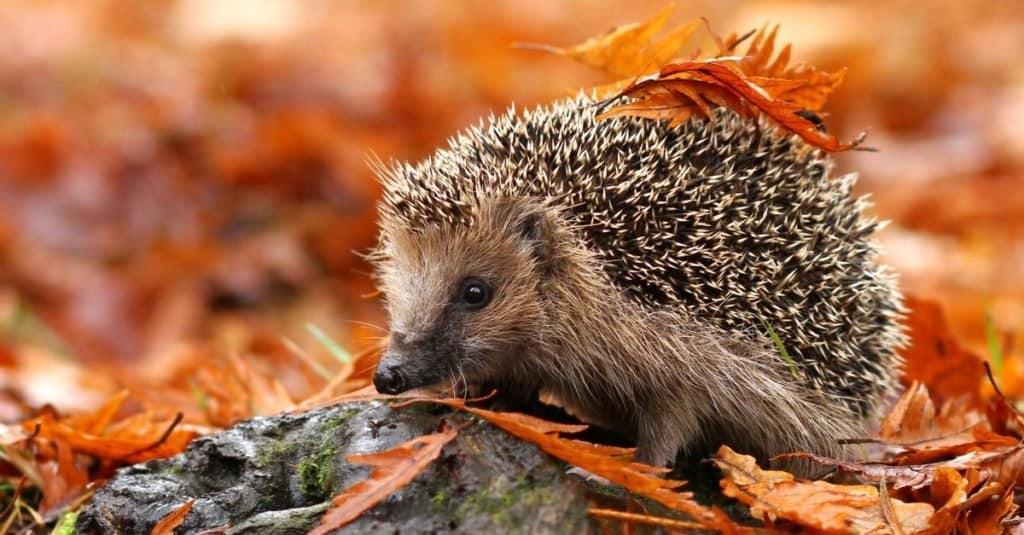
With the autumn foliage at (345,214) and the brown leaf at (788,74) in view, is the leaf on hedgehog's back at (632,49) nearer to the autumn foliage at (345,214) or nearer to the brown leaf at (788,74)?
the autumn foliage at (345,214)

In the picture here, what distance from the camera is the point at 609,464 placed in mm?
4578

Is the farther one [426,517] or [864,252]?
[864,252]

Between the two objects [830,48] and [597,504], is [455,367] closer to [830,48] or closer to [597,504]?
[597,504]

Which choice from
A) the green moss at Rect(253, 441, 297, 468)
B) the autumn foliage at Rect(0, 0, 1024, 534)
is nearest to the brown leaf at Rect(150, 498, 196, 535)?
the autumn foliage at Rect(0, 0, 1024, 534)

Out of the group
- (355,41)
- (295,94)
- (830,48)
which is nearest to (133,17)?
(355,41)

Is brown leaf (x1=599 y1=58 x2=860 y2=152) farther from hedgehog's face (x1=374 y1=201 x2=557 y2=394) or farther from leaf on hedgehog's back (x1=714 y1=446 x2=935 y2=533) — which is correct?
leaf on hedgehog's back (x1=714 y1=446 x2=935 y2=533)

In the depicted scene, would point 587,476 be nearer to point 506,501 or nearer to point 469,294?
point 506,501

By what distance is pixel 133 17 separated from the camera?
76.0ft

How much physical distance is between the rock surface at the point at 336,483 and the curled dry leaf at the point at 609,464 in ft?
0.30

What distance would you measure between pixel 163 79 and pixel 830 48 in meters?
10.4

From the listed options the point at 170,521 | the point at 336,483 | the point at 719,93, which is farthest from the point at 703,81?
the point at 170,521

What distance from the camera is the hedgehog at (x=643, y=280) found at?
5.41 metres

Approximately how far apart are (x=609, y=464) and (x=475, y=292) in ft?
4.58

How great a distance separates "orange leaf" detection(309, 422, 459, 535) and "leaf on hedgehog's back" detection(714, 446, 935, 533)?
1.21m
